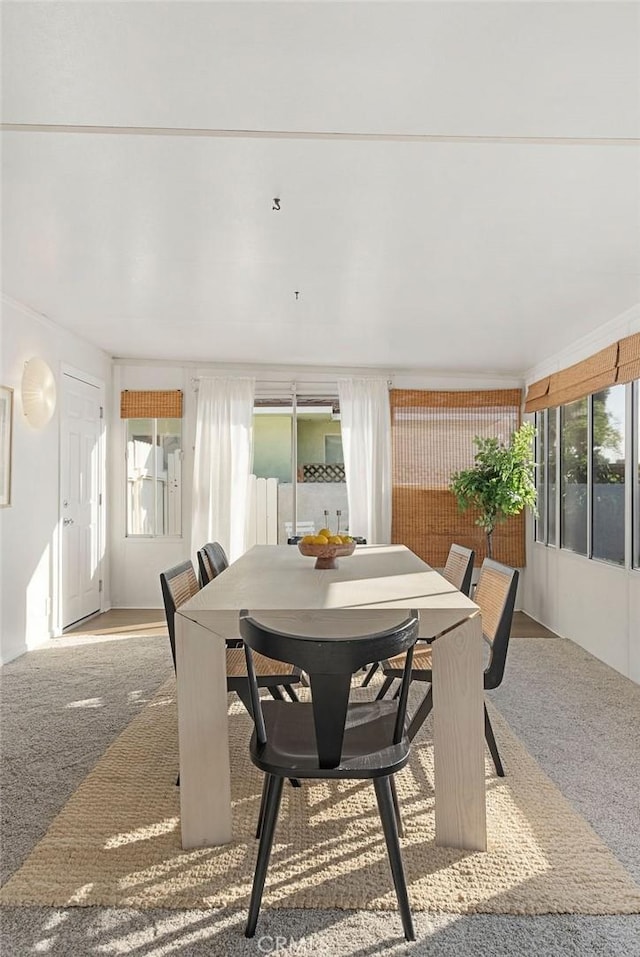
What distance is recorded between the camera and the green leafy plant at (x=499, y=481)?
20.8 ft

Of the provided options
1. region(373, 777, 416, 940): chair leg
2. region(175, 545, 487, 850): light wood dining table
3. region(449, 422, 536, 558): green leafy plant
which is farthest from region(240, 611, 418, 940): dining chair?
region(449, 422, 536, 558): green leafy plant

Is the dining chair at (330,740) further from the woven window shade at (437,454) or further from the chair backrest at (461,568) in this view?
the woven window shade at (437,454)

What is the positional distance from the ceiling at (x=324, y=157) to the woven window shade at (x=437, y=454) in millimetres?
2245

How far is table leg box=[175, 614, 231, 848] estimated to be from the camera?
2.31 meters

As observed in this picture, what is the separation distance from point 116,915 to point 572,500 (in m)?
4.83

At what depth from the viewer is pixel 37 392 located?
494 cm

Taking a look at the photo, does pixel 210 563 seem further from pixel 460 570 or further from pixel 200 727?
pixel 200 727

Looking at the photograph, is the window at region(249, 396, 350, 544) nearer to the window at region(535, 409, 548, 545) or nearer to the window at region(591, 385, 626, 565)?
the window at region(535, 409, 548, 545)

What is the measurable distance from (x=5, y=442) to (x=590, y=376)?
13.8ft

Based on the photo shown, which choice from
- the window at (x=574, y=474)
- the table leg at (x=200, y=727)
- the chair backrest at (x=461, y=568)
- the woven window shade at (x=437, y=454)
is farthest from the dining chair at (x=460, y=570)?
the woven window shade at (x=437, y=454)

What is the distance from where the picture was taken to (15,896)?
2043 millimetres

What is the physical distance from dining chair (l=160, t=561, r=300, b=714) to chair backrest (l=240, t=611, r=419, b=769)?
62 centimetres

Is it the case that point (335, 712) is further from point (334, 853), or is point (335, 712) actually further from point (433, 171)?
point (433, 171)

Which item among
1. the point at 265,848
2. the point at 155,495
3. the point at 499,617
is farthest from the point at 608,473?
the point at 155,495
